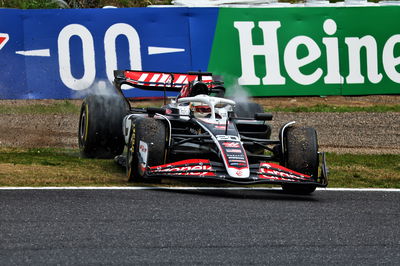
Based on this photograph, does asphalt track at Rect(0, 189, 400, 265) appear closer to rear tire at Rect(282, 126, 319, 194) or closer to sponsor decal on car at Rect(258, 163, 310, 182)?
sponsor decal on car at Rect(258, 163, 310, 182)

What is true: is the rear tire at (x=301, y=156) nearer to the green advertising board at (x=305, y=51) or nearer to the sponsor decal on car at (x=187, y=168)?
the sponsor decal on car at (x=187, y=168)

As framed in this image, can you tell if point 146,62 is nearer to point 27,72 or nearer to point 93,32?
point 93,32

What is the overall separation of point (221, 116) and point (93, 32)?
6.32m

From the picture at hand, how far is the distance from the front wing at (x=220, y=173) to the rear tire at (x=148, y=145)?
160 mm

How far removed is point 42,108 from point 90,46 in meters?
1.33

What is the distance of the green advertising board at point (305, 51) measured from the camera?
1581 cm

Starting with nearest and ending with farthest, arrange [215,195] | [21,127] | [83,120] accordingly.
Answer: [215,195], [83,120], [21,127]

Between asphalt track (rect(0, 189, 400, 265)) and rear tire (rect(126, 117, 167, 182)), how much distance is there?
460 mm

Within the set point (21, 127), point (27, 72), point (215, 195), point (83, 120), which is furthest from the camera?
point (27, 72)

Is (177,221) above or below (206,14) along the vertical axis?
below

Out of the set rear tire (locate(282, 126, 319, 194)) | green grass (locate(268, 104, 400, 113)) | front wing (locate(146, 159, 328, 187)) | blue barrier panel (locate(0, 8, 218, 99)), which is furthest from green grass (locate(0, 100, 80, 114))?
front wing (locate(146, 159, 328, 187))

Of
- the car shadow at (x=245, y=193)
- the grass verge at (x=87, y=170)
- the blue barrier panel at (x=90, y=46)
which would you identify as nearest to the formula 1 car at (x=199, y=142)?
the car shadow at (x=245, y=193)

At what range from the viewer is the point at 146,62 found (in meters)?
15.7

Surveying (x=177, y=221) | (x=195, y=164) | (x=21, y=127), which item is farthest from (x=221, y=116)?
(x=21, y=127)
